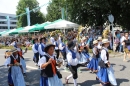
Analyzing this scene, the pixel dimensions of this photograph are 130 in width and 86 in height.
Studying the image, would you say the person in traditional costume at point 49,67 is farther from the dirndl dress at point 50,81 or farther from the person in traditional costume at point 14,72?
the person in traditional costume at point 14,72

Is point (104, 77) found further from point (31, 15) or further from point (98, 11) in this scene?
point (31, 15)

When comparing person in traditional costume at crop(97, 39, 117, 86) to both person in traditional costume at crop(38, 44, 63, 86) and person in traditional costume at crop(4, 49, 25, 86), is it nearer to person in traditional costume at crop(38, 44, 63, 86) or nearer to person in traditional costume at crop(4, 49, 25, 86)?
person in traditional costume at crop(38, 44, 63, 86)

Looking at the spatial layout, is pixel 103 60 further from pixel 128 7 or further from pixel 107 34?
pixel 128 7

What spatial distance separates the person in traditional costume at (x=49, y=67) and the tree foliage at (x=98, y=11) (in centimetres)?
1549

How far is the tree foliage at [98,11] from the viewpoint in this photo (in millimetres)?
20641

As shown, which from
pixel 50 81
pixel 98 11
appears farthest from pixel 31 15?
pixel 50 81

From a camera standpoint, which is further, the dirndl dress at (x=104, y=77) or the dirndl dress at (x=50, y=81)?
the dirndl dress at (x=104, y=77)

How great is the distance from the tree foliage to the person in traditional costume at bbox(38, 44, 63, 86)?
50.8ft

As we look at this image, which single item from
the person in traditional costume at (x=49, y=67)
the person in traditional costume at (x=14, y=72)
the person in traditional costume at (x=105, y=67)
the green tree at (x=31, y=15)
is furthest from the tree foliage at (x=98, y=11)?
the green tree at (x=31, y=15)

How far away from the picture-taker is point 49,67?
5.62m

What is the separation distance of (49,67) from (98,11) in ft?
59.2

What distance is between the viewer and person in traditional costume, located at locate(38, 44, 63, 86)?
5.56 metres

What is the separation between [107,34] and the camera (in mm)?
18266

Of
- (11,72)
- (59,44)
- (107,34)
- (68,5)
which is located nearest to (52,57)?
(11,72)
